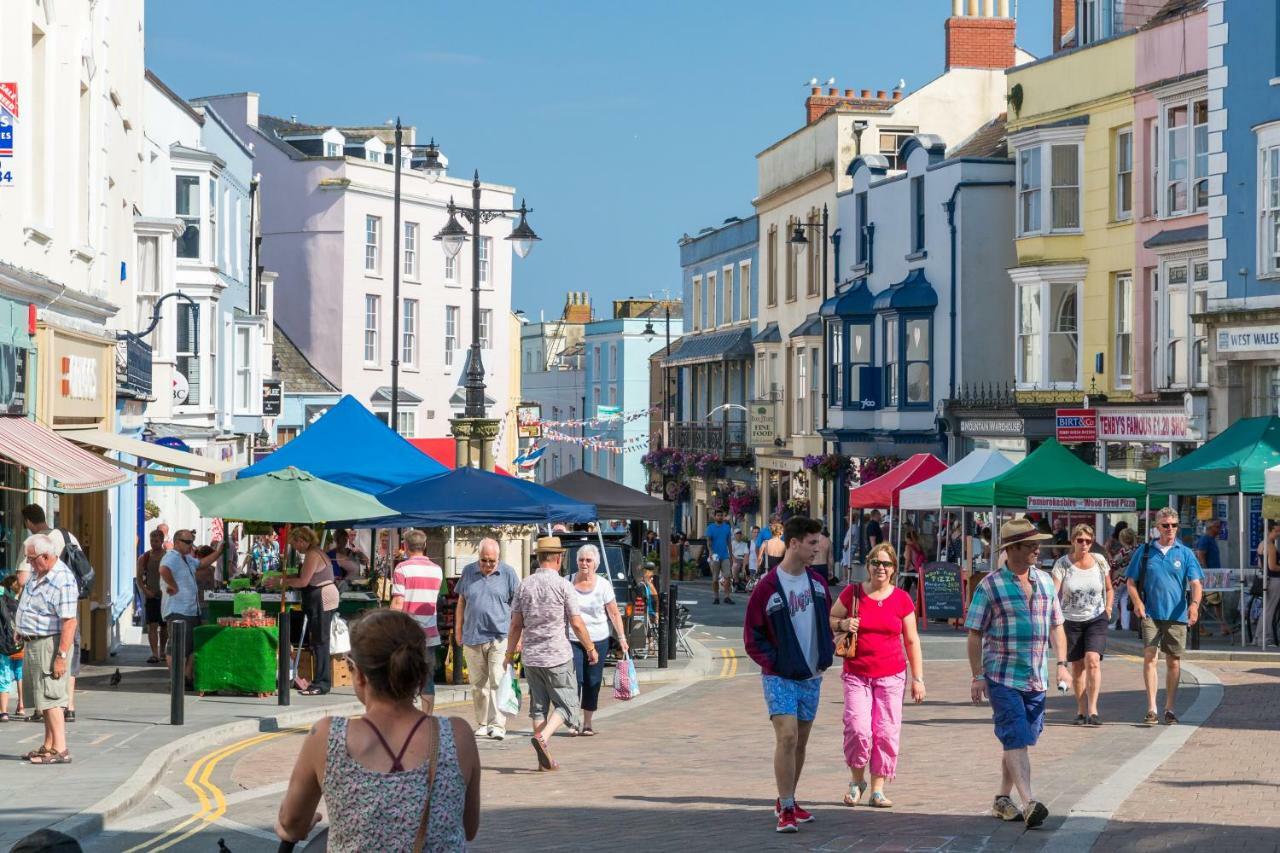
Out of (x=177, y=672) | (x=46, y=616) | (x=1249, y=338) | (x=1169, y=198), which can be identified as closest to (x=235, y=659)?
(x=177, y=672)

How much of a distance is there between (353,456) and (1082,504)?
456 inches

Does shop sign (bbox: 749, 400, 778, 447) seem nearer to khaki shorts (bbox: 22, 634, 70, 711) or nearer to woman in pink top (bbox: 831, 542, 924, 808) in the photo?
khaki shorts (bbox: 22, 634, 70, 711)

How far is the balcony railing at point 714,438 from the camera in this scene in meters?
57.9

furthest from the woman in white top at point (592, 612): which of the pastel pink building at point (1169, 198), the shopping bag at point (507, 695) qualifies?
the pastel pink building at point (1169, 198)

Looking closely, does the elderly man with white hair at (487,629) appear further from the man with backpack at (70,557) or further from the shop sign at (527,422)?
the shop sign at (527,422)

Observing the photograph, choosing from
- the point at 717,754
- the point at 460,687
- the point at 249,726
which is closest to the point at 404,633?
the point at 717,754

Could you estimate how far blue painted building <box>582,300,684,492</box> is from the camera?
81562 mm

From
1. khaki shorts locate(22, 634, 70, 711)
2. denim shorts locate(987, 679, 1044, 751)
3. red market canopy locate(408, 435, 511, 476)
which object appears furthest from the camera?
red market canopy locate(408, 435, 511, 476)

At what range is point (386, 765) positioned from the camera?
504 centimetres

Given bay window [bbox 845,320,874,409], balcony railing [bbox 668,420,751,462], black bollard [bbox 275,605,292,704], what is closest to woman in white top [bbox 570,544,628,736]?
black bollard [bbox 275,605,292,704]

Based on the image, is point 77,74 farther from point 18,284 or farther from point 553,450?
point 553,450

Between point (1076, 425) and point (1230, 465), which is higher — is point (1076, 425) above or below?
above

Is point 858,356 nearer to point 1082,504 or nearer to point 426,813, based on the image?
point 1082,504

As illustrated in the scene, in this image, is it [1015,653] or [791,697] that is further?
[1015,653]
